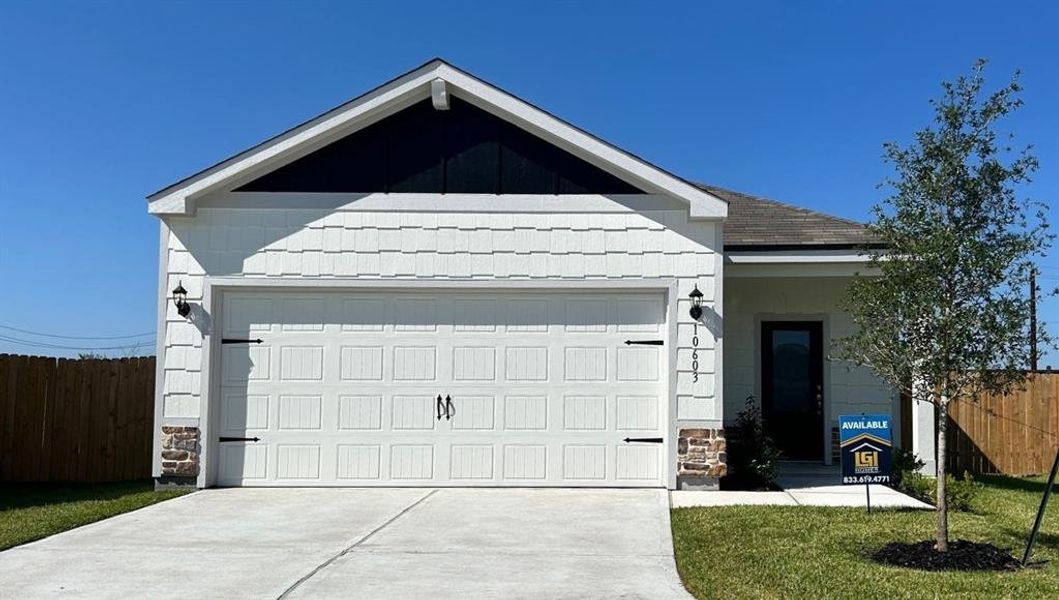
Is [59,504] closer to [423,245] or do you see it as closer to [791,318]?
[423,245]

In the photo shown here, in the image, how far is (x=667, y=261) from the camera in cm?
1102

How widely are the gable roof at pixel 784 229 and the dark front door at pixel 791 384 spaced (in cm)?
159

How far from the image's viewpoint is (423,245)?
36.4 feet

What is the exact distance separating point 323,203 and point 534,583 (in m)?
6.26

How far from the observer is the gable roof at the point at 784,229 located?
38.5 feet

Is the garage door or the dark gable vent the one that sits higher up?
the dark gable vent

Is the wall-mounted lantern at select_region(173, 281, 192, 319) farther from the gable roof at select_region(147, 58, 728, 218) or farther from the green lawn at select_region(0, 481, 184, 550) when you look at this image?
the green lawn at select_region(0, 481, 184, 550)

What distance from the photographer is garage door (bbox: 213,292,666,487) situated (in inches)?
436

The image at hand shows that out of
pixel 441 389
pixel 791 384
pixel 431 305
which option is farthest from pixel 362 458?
pixel 791 384

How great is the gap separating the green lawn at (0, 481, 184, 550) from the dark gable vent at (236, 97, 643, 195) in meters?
3.98

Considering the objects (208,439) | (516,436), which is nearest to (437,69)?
(516,436)

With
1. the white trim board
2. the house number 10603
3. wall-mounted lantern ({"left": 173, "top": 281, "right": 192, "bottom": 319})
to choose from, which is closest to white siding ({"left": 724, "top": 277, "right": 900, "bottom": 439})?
the house number 10603

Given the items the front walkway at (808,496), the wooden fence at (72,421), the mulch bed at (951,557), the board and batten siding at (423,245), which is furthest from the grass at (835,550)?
the wooden fence at (72,421)

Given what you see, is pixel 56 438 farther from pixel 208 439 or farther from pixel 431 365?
pixel 431 365
